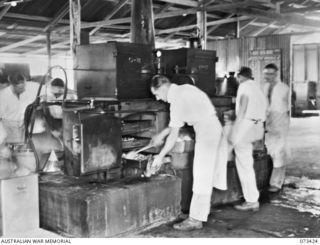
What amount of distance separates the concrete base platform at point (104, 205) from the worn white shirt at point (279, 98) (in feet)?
5.52

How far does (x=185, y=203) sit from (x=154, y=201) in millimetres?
503

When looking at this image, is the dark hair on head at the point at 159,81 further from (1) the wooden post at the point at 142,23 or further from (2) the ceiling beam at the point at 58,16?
(2) the ceiling beam at the point at 58,16

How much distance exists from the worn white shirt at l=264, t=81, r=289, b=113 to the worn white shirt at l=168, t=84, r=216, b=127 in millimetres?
1474

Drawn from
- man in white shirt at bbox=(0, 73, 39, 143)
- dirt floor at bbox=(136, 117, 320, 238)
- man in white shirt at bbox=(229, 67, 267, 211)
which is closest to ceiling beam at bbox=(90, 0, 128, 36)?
man in white shirt at bbox=(0, 73, 39, 143)

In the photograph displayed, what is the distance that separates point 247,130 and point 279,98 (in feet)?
2.96

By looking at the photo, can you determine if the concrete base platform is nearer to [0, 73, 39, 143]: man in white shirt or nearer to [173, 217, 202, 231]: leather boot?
[173, 217, 202, 231]: leather boot

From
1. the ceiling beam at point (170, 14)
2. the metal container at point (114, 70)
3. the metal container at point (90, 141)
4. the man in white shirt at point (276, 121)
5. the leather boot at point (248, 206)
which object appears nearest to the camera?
the metal container at point (90, 141)

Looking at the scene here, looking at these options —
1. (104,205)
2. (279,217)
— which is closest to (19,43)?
(104,205)

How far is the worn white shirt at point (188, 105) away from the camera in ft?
10.6

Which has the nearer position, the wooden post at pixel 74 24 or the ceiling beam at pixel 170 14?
the wooden post at pixel 74 24

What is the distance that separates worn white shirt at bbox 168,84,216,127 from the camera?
3.22 meters

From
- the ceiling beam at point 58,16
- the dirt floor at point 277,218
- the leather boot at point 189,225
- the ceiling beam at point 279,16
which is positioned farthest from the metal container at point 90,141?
the ceiling beam at point 279,16

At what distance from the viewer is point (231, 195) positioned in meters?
4.10

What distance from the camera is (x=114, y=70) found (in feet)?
11.2
